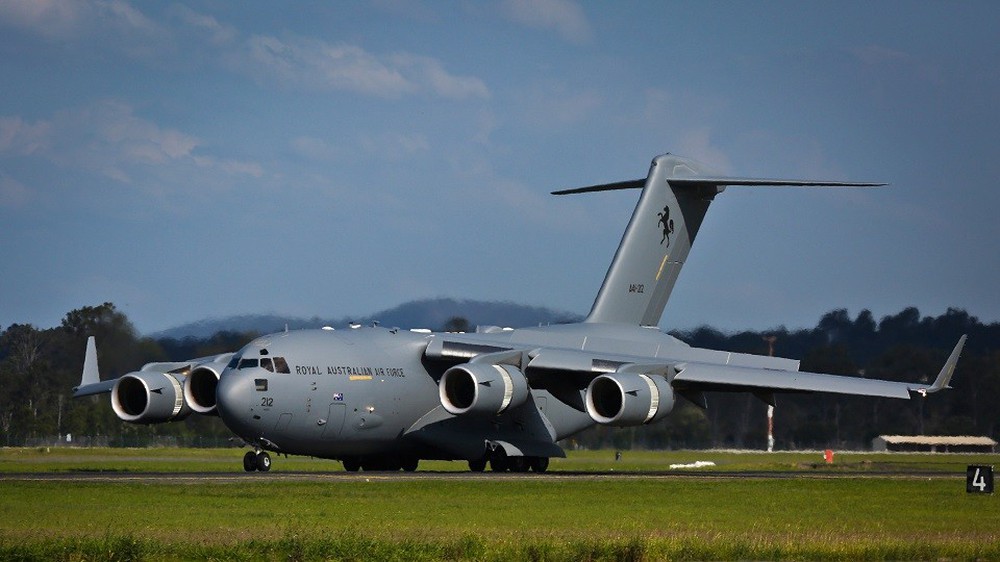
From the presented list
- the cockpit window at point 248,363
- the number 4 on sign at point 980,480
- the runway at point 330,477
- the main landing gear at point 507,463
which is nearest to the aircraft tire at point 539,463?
the main landing gear at point 507,463

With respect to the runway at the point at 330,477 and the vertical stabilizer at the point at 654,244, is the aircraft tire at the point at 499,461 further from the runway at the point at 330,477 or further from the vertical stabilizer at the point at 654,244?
the vertical stabilizer at the point at 654,244

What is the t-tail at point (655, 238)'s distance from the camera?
114ft

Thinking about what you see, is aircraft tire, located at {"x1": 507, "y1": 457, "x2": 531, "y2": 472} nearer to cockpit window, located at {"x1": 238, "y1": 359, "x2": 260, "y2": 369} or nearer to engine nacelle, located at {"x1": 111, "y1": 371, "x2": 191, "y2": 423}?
cockpit window, located at {"x1": 238, "y1": 359, "x2": 260, "y2": 369}

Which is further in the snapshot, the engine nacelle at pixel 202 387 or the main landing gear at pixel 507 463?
the main landing gear at pixel 507 463

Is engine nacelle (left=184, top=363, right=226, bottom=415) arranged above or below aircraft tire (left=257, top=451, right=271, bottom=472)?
above

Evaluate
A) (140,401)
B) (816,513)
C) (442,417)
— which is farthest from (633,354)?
(816,513)

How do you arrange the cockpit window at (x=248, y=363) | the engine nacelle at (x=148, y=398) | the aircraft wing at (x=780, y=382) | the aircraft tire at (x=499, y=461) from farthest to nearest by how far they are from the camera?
the aircraft tire at (x=499, y=461), the engine nacelle at (x=148, y=398), the aircraft wing at (x=780, y=382), the cockpit window at (x=248, y=363)

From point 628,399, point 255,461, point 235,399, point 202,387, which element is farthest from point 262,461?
point 628,399

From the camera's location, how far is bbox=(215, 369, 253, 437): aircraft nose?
2733cm

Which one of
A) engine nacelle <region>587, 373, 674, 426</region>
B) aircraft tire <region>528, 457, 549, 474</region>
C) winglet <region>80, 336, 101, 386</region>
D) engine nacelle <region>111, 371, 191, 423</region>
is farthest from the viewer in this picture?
winglet <region>80, 336, 101, 386</region>

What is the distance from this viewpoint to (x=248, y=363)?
27969 mm

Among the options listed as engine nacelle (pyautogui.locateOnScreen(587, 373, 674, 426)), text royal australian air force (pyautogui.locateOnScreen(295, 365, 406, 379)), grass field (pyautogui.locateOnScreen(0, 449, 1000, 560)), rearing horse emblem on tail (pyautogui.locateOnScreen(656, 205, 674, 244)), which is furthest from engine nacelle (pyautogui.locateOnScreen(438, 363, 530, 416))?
rearing horse emblem on tail (pyautogui.locateOnScreen(656, 205, 674, 244))

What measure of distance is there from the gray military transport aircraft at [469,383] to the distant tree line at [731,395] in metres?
8.97

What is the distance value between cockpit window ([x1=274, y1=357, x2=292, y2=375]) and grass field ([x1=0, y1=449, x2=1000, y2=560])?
2.18 m
